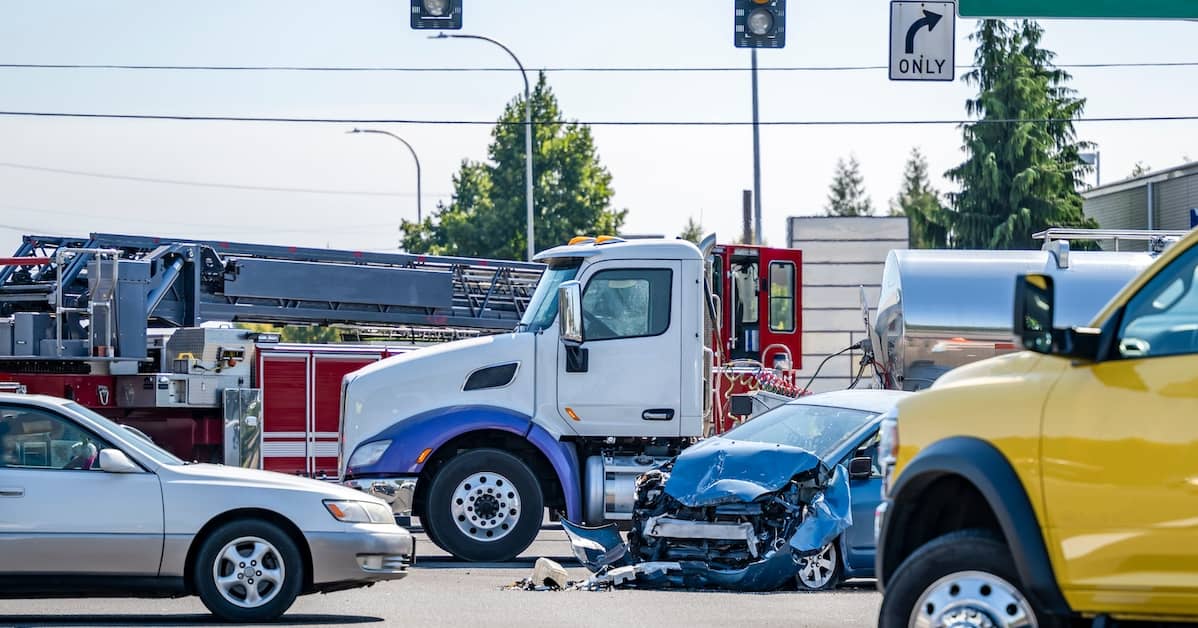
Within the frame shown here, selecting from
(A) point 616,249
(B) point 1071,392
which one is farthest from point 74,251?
(B) point 1071,392

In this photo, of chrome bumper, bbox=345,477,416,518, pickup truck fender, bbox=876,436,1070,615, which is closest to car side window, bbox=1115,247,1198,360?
pickup truck fender, bbox=876,436,1070,615

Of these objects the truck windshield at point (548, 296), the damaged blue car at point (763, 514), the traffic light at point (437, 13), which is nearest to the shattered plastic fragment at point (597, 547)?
the damaged blue car at point (763, 514)

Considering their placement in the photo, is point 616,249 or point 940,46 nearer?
point 616,249

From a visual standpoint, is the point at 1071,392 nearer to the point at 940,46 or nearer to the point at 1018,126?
the point at 940,46

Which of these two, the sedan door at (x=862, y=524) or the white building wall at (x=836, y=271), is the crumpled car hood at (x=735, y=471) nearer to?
the sedan door at (x=862, y=524)

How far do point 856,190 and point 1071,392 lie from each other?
130952 mm

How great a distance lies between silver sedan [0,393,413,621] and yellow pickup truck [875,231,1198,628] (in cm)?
455

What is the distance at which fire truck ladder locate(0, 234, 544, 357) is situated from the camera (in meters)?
17.3

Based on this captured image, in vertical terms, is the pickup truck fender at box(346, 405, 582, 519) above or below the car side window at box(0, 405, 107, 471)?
below

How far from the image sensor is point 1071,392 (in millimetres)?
5613

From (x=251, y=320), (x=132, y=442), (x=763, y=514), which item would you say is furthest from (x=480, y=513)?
(x=251, y=320)

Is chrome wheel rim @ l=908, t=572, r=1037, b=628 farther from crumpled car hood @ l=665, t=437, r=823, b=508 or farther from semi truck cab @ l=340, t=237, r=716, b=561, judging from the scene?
semi truck cab @ l=340, t=237, r=716, b=561

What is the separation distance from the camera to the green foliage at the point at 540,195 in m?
53.7

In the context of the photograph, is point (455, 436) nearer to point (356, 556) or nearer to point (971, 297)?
point (356, 556)
